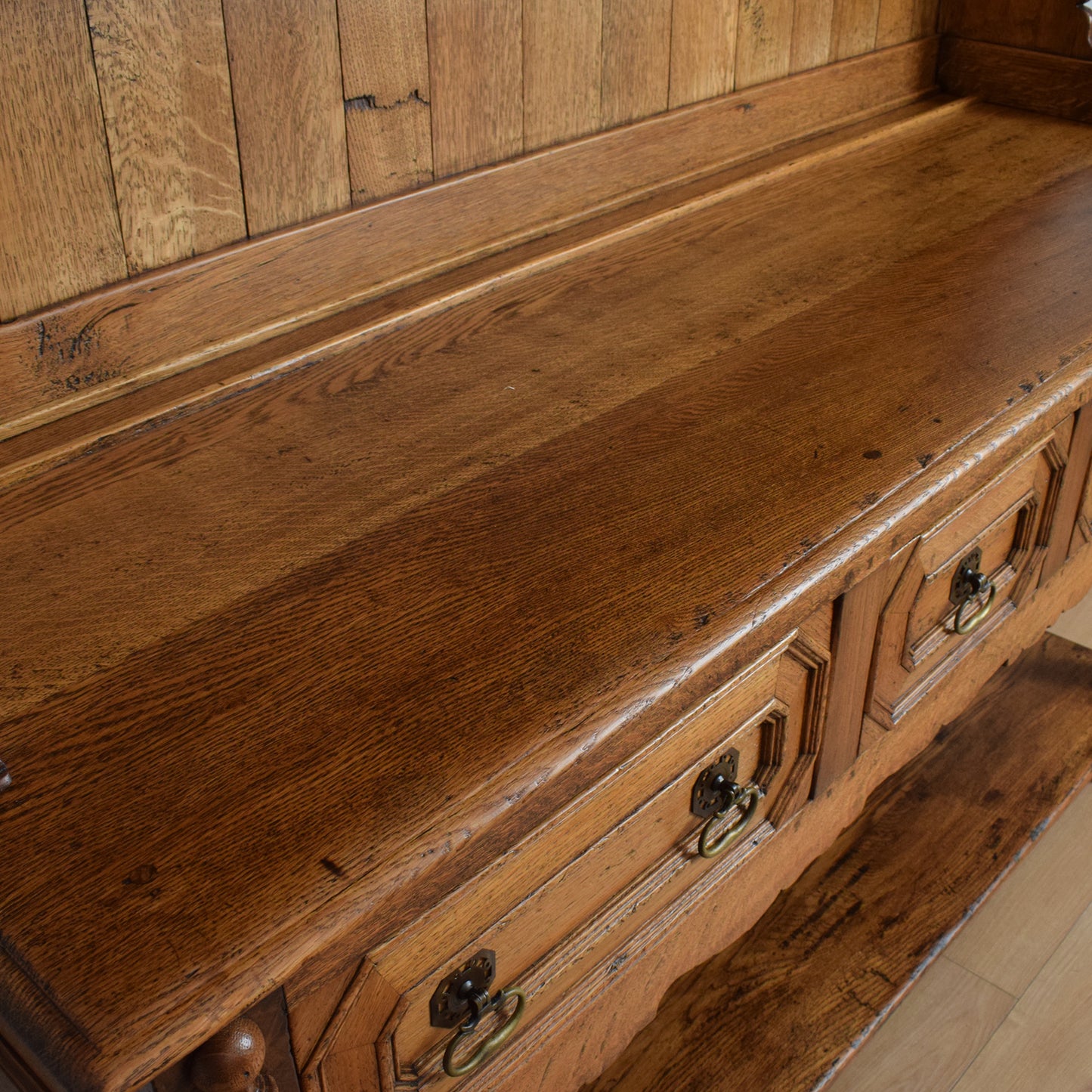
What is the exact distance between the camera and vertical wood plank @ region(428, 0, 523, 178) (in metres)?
1.08

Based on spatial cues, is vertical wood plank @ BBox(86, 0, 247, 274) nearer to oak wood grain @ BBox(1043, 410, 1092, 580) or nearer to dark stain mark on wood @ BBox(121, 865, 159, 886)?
dark stain mark on wood @ BBox(121, 865, 159, 886)

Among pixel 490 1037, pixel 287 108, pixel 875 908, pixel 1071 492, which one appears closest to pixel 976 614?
pixel 1071 492

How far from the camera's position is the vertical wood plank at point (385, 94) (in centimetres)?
102

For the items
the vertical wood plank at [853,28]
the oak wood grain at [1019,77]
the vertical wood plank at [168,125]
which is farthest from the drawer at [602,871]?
the oak wood grain at [1019,77]

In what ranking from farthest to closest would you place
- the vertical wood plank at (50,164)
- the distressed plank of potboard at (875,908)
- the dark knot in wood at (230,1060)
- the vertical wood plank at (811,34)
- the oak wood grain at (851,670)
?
the vertical wood plank at (811,34) < the distressed plank of potboard at (875,908) < the oak wood grain at (851,670) < the vertical wood plank at (50,164) < the dark knot in wood at (230,1060)

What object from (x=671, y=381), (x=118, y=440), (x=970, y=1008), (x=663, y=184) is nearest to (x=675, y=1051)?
(x=970, y=1008)

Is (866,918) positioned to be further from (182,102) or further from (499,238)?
(182,102)

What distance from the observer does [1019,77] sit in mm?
1621

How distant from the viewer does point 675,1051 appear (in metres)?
1.16

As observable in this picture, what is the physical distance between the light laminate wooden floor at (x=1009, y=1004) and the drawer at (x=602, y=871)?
20.1 inches

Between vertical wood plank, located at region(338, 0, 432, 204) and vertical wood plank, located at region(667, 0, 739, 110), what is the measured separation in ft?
1.14

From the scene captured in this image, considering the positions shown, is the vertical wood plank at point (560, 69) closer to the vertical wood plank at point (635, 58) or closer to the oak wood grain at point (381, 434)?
the vertical wood plank at point (635, 58)

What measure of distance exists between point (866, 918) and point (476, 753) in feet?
2.59

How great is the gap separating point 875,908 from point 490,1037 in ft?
2.21
